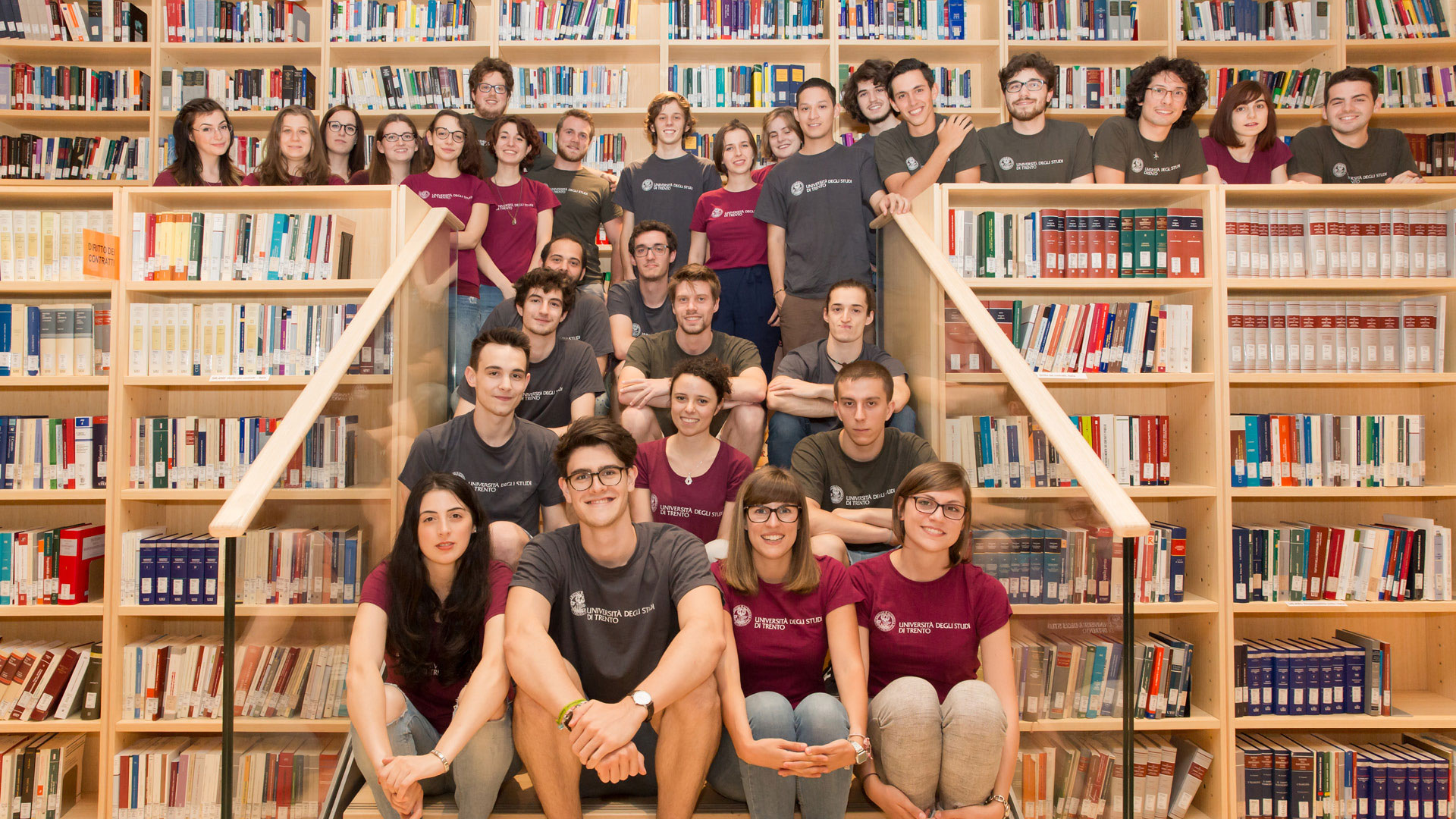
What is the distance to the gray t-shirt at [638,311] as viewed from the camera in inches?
146

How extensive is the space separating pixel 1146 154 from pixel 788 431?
5.98 feet

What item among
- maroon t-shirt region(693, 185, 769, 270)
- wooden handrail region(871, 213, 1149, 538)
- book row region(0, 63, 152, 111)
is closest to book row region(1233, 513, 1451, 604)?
wooden handrail region(871, 213, 1149, 538)

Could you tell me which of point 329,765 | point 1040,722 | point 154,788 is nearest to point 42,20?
point 154,788

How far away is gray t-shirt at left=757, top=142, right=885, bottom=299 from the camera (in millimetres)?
3572

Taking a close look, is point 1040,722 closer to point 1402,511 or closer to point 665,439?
point 665,439

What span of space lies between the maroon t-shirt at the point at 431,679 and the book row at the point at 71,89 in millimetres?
4161

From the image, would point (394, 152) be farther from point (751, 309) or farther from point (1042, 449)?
point (1042, 449)

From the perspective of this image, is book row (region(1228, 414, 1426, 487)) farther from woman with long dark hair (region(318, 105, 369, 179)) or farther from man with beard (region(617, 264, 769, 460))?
woman with long dark hair (region(318, 105, 369, 179))

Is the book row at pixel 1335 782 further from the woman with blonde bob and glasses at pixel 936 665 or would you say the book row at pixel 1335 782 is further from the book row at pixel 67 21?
the book row at pixel 67 21

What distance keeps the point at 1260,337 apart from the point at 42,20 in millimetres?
5923

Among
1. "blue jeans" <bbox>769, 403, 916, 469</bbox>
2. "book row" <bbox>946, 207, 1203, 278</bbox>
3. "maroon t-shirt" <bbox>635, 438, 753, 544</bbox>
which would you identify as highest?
"book row" <bbox>946, 207, 1203, 278</bbox>

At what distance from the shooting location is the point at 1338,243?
3102mm

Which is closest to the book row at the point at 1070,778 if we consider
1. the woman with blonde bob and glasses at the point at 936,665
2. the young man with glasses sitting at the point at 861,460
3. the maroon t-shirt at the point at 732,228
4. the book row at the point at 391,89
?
the woman with blonde bob and glasses at the point at 936,665

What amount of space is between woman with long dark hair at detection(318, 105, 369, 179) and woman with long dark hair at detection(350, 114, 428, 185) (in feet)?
0.30
